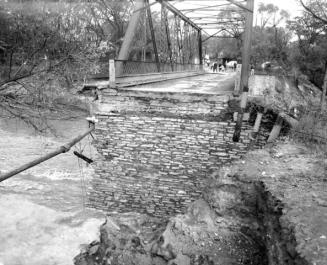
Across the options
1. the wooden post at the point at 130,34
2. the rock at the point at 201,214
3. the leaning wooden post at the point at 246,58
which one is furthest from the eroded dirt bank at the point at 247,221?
the wooden post at the point at 130,34

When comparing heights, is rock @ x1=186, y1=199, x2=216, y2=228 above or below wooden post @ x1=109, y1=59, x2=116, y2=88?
below

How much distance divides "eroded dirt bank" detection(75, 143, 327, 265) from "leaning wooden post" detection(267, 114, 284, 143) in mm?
230

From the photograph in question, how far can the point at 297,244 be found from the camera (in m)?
3.10

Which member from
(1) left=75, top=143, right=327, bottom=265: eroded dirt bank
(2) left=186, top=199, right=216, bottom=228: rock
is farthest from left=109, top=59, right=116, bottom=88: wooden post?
(2) left=186, top=199, right=216, bottom=228: rock

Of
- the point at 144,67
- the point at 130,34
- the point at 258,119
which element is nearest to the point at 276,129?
the point at 258,119

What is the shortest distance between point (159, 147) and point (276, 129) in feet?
7.95

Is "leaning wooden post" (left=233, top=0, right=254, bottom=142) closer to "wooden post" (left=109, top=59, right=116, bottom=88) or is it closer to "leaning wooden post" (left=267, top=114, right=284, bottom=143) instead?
"leaning wooden post" (left=267, top=114, right=284, bottom=143)

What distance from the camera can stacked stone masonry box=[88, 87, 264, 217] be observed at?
576cm

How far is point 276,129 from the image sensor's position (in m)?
5.73

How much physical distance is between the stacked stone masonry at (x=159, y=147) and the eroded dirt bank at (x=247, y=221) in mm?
797

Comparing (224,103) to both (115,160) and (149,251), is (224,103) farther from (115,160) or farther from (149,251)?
(149,251)

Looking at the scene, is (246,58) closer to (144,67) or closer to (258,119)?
(258,119)

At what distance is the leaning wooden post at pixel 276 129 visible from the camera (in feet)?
18.6

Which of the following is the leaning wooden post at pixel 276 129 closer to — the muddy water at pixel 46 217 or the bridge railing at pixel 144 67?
the bridge railing at pixel 144 67
